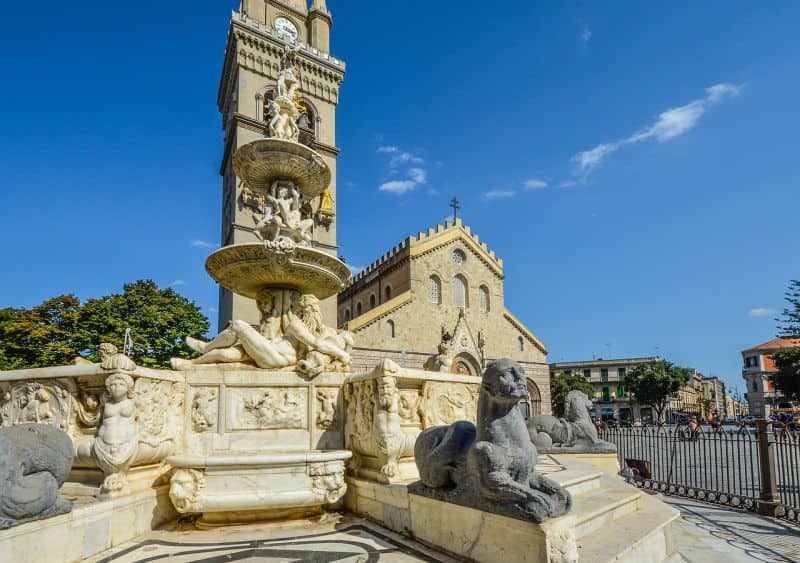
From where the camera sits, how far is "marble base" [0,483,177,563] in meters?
3.47

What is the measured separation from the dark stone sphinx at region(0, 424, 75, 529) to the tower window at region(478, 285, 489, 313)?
39194mm

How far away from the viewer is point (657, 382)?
184 ft

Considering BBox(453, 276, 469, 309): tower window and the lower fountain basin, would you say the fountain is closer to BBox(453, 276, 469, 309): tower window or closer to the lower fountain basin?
the lower fountain basin

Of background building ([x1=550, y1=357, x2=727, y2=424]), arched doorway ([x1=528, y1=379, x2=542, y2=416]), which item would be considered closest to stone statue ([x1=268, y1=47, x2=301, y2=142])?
arched doorway ([x1=528, y1=379, x2=542, y2=416])

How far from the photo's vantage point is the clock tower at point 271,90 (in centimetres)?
3259

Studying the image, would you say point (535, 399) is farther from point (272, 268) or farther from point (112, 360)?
point (112, 360)

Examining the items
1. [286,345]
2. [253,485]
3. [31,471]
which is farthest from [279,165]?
[31,471]

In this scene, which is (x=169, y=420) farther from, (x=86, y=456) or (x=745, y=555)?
(x=745, y=555)

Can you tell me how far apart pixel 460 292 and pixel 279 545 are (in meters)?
37.2

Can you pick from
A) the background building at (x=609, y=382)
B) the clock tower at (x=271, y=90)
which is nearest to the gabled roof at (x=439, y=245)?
the clock tower at (x=271, y=90)

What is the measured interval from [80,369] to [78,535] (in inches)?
64.1

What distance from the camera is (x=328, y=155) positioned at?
35969 millimetres

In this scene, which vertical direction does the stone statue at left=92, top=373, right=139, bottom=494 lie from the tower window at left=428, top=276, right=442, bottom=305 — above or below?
below

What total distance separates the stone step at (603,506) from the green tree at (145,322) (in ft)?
79.6
